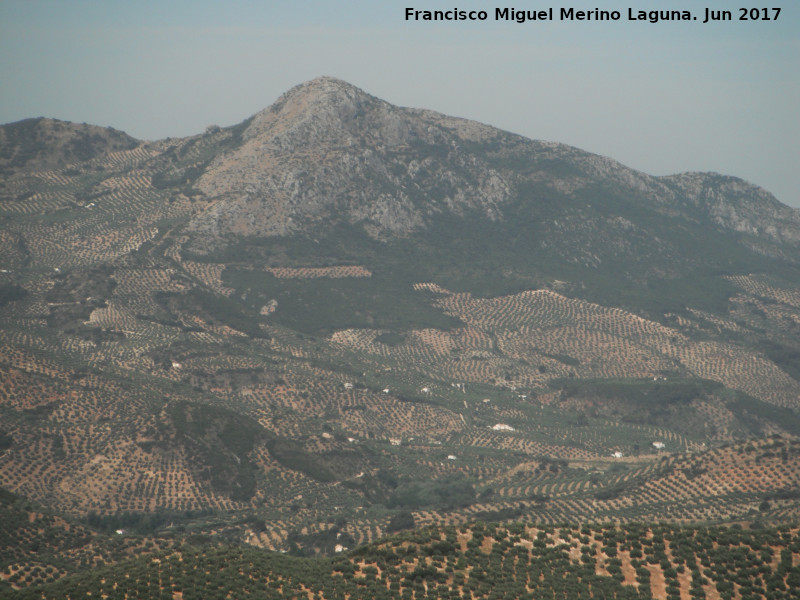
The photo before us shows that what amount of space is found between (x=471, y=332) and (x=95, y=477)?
104 meters

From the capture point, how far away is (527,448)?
490ft

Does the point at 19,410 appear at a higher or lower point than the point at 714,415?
higher

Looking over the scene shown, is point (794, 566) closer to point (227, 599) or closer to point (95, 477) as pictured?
point (227, 599)

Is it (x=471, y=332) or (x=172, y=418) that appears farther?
(x=471, y=332)

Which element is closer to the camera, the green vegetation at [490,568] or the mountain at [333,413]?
the green vegetation at [490,568]

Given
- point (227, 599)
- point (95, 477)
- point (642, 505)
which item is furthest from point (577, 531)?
point (95, 477)

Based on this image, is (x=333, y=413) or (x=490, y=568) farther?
(x=333, y=413)

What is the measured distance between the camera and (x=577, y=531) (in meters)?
62.5

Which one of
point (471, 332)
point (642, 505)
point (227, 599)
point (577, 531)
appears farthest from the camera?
point (471, 332)

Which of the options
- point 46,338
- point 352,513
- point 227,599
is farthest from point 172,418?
point 227,599

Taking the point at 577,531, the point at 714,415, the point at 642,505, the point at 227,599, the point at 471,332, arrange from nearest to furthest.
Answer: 1. the point at 227,599
2. the point at 577,531
3. the point at 642,505
4. the point at 714,415
5. the point at 471,332

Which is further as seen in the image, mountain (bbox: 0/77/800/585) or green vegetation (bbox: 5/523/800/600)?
mountain (bbox: 0/77/800/585)

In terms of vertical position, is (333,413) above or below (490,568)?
below

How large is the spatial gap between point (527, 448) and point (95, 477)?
70.8 meters
